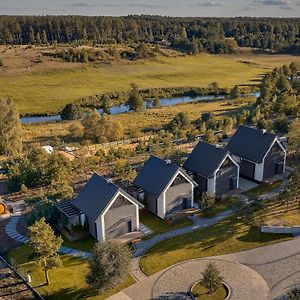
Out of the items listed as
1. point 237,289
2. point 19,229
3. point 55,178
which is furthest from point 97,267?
point 55,178

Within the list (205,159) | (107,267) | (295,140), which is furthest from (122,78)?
(107,267)

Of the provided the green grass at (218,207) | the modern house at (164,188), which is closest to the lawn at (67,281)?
the modern house at (164,188)

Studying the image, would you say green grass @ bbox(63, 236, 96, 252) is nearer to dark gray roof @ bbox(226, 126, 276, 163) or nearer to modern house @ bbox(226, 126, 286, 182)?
modern house @ bbox(226, 126, 286, 182)

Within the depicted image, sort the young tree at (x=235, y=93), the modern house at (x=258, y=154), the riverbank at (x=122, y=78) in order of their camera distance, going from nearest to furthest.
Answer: the modern house at (x=258, y=154)
the young tree at (x=235, y=93)
the riverbank at (x=122, y=78)

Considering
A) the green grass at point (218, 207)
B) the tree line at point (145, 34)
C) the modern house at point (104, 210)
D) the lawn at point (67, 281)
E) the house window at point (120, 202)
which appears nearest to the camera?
the lawn at point (67, 281)

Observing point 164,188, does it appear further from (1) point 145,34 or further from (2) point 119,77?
(1) point 145,34

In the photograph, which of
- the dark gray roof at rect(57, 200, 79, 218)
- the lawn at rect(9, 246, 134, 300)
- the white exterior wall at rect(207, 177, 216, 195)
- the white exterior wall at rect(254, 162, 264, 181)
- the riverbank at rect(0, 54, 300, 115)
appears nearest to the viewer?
the lawn at rect(9, 246, 134, 300)

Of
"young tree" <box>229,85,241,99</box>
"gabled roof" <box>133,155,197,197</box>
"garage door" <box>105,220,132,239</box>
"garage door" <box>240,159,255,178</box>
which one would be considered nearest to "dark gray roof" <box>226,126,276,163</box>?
"garage door" <box>240,159,255,178</box>

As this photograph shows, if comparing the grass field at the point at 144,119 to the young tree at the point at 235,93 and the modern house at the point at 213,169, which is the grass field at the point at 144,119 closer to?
the young tree at the point at 235,93
